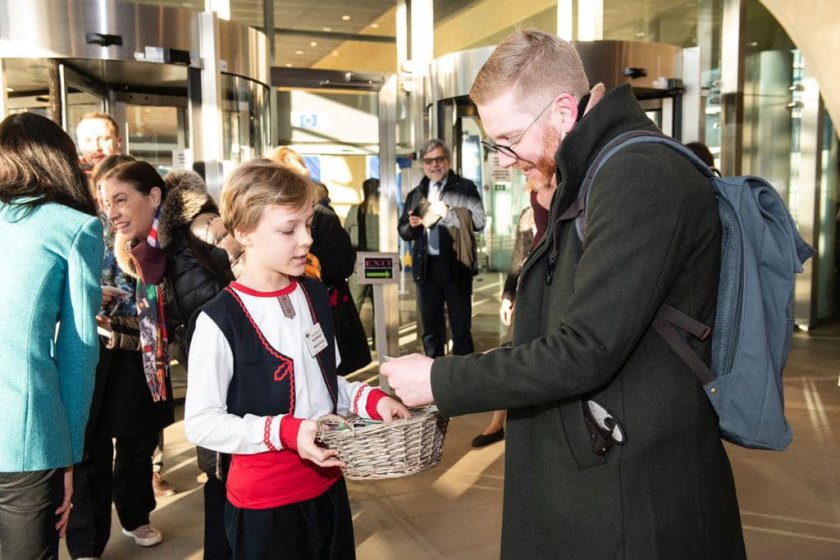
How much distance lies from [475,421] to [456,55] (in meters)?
4.19

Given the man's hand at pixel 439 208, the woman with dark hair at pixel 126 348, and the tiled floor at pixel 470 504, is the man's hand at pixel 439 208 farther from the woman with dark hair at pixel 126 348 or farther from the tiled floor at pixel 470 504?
the woman with dark hair at pixel 126 348

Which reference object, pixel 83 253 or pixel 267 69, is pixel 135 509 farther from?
pixel 267 69

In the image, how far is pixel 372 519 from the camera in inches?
145

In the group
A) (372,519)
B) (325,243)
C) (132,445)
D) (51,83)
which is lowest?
(372,519)

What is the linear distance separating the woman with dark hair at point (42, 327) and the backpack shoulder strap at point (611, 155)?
1.35 meters

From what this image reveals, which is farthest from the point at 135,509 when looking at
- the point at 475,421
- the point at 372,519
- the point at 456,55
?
the point at 456,55

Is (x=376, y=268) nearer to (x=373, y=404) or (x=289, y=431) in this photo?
(x=373, y=404)

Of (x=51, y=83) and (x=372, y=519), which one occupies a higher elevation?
(x=51, y=83)

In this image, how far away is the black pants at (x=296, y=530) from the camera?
6.44ft

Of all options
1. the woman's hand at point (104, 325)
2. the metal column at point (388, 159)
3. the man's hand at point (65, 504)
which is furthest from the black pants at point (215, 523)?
the metal column at point (388, 159)

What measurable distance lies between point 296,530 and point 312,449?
1.28 ft

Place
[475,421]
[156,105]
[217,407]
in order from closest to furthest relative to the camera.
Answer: [217,407], [475,421], [156,105]

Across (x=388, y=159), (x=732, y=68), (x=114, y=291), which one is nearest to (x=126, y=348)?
(x=114, y=291)

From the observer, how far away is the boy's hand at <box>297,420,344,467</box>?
1714 mm
